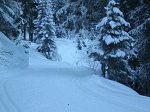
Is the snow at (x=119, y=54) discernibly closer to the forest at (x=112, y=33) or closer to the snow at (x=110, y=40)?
the forest at (x=112, y=33)

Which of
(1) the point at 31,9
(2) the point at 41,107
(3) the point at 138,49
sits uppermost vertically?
(1) the point at 31,9

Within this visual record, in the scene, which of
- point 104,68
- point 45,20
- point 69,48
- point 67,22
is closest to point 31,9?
point 45,20

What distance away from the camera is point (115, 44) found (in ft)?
70.1

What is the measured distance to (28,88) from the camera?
13.2 meters

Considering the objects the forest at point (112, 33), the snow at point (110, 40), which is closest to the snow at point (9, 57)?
the forest at point (112, 33)

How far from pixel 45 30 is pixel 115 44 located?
1028 inches

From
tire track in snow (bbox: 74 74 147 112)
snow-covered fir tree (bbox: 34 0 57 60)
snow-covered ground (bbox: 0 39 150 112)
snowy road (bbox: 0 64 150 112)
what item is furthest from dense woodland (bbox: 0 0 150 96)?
snow-covered fir tree (bbox: 34 0 57 60)

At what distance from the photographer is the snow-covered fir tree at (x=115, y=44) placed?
2070 cm

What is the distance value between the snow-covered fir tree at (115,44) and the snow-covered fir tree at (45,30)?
83.6ft

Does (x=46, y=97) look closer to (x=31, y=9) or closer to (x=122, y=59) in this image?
(x=122, y=59)

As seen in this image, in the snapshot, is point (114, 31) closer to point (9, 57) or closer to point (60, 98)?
point (9, 57)

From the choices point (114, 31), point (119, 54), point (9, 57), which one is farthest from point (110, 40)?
point (9, 57)

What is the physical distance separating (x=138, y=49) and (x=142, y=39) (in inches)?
27.4

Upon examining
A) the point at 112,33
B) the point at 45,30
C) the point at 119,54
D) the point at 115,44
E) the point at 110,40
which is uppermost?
the point at 45,30
